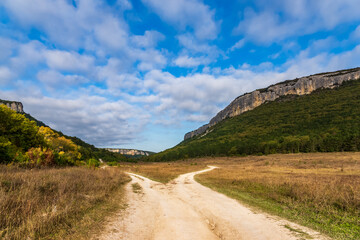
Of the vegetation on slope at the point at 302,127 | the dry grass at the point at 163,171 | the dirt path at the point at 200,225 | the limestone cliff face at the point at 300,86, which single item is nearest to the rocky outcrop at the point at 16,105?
the vegetation on slope at the point at 302,127

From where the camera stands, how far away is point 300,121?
112875mm

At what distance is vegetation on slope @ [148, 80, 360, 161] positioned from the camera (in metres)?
77.8

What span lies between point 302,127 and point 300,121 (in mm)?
7960

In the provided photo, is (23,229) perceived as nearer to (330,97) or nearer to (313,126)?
(313,126)

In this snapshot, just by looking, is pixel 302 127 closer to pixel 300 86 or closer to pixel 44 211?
pixel 300 86

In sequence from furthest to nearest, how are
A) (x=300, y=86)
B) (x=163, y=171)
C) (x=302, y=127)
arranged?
1. (x=300, y=86)
2. (x=302, y=127)
3. (x=163, y=171)

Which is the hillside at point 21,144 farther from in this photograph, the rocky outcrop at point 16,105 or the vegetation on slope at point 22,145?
the rocky outcrop at point 16,105

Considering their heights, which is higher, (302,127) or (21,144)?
(302,127)

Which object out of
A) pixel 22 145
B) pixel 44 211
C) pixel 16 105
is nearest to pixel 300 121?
pixel 22 145

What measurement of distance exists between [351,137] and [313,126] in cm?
3267

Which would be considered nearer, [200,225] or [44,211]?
[44,211]

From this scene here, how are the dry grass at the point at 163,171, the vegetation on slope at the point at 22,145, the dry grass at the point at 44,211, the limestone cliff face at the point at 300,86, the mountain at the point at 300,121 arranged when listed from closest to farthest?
the dry grass at the point at 44,211 → the vegetation on slope at the point at 22,145 → the dry grass at the point at 163,171 → the mountain at the point at 300,121 → the limestone cliff face at the point at 300,86

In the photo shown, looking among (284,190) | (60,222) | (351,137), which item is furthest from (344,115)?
(60,222)

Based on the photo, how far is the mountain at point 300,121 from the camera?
80731 mm
